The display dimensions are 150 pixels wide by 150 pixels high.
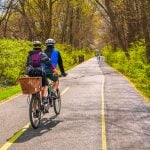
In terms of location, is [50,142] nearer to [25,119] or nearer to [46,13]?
[25,119]

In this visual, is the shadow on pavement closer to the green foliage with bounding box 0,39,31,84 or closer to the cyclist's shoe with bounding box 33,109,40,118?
the cyclist's shoe with bounding box 33,109,40,118

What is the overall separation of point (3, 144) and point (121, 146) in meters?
2.30

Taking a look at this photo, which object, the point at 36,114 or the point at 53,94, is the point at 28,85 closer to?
the point at 36,114

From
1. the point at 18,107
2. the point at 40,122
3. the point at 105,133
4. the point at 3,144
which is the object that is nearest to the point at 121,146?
the point at 105,133

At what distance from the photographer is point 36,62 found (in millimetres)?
10773

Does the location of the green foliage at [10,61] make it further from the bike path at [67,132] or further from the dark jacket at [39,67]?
the dark jacket at [39,67]

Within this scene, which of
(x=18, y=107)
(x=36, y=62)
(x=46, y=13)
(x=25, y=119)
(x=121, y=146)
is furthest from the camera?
(x=46, y=13)

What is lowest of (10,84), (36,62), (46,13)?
(10,84)

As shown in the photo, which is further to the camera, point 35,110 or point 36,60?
point 36,60

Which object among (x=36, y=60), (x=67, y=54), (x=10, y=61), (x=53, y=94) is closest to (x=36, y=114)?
(x=36, y=60)

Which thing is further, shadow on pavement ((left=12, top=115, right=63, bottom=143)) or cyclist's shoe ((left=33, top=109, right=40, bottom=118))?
cyclist's shoe ((left=33, top=109, right=40, bottom=118))

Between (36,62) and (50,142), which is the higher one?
(36,62)

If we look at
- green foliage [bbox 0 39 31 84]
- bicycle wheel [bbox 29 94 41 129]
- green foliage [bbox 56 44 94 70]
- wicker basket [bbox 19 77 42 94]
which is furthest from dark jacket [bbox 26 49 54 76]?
green foliage [bbox 56 44 94 70]

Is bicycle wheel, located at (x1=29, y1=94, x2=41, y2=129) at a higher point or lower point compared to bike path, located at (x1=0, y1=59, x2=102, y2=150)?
higher
